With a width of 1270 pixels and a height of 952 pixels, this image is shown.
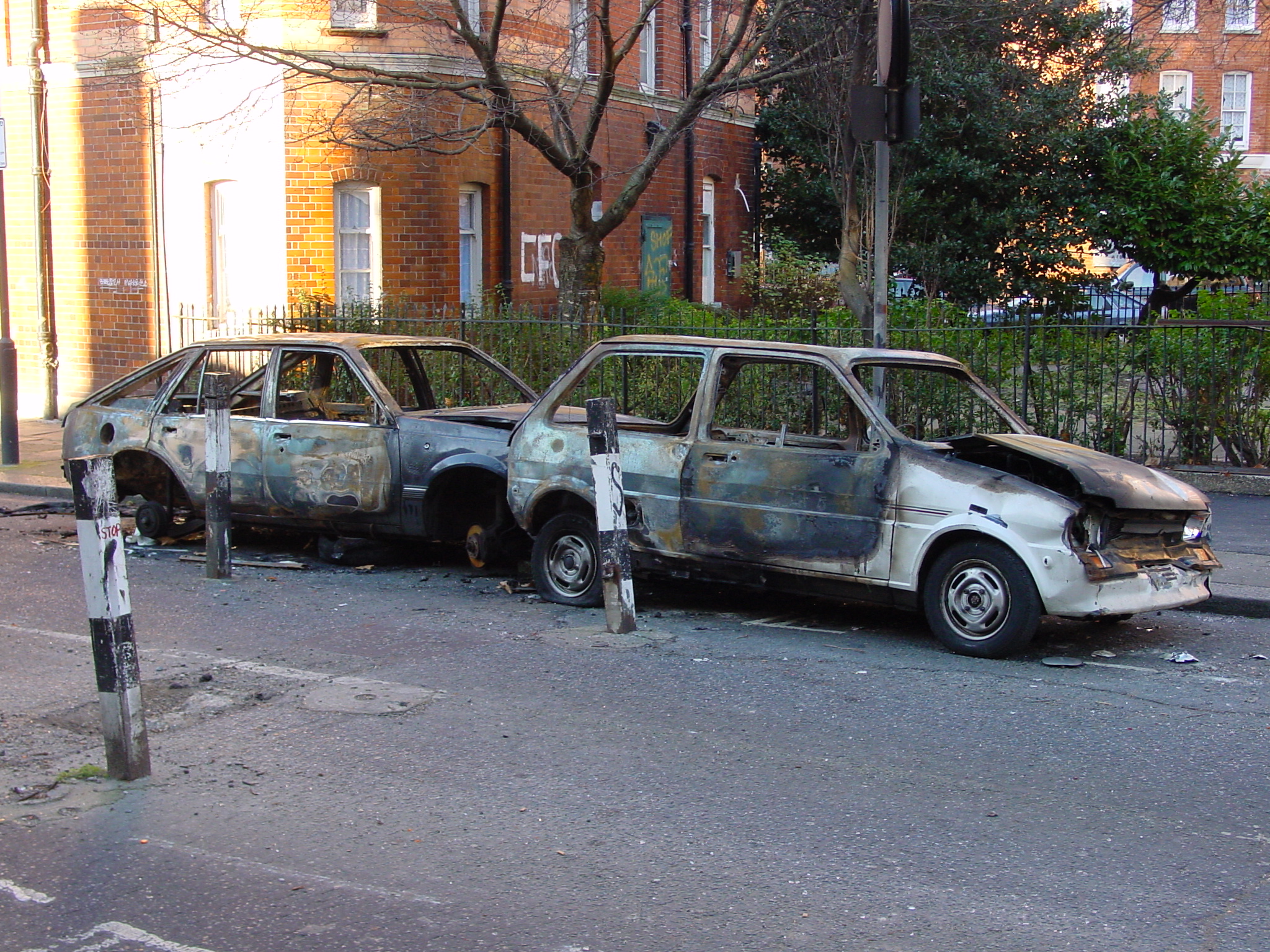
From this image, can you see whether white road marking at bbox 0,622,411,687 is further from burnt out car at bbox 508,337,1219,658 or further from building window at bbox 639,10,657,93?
building window at bbox 639,10,657,93

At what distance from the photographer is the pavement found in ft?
28.5

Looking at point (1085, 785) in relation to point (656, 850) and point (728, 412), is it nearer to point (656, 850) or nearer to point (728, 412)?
point (656, 850)

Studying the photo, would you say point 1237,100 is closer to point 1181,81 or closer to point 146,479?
point 1181,81

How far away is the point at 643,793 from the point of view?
205 inches

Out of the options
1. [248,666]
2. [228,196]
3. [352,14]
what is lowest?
[248,666]

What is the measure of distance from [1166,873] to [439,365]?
10684mm

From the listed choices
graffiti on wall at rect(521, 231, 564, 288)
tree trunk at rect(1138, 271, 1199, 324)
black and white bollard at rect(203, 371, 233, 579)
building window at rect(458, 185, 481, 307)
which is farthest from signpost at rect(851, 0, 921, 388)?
tree trunk at rect(1138, 271, 1199, 324)

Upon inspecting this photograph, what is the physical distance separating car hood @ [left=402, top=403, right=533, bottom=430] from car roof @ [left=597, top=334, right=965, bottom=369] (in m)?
1.38

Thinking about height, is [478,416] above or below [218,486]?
above

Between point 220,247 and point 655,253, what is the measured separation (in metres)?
8.19

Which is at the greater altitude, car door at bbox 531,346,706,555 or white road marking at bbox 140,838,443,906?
car door at bbox 531,346,706,555

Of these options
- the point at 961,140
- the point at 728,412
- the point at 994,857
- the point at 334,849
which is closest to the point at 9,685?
the point at 334,849

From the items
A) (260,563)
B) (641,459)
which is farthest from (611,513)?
(260,563)

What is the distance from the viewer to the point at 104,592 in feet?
17.3
